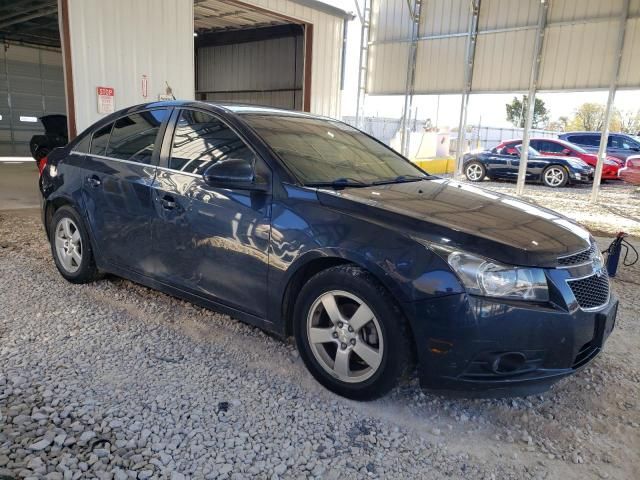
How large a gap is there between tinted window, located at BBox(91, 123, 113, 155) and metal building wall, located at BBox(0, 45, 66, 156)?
1825 centimetres

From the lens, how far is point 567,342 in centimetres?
225

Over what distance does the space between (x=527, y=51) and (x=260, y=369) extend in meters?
10.5

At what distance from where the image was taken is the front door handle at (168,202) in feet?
10.4

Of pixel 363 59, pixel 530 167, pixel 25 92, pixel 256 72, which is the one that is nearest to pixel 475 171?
pixel 530 167

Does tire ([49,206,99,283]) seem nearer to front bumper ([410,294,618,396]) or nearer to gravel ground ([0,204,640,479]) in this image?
gravel ground ([0,204,640,479])

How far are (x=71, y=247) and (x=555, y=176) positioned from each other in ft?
44.0

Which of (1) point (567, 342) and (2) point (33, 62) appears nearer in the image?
(1) point (567, 342)

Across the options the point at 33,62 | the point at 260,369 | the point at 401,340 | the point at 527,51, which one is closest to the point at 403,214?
the point at 401,340

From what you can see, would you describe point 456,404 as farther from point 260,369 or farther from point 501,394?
point 260,369

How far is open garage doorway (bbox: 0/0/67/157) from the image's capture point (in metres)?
18.5

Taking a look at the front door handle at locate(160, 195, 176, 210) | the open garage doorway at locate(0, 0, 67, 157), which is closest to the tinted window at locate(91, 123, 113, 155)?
the front door handle at locate(160, 195, 176, 210)

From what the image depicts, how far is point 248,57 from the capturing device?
1666 centimetres

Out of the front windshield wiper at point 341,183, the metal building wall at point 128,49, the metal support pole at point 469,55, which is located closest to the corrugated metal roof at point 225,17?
the metal building wall at point 128,49

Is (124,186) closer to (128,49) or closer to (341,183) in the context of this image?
(341,183)
